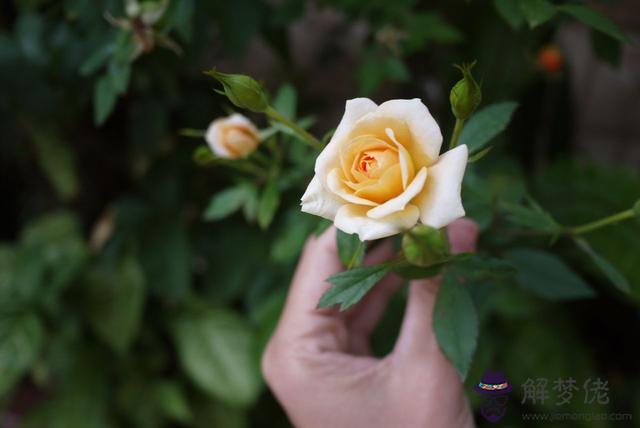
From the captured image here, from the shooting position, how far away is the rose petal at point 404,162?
380mm

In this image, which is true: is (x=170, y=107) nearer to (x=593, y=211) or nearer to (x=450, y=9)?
(x=450, y=9)

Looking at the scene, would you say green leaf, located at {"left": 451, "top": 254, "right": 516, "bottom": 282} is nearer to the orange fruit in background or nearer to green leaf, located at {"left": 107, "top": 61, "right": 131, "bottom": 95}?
green leaf, located at {"left": 107, "top": 61, "right": 131, "bottom": 95}

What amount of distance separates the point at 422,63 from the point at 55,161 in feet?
2.65

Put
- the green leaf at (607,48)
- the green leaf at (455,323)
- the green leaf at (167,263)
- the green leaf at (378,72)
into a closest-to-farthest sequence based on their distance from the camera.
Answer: the green leaf at (455,323)
the green leaf at (607,48)
the green leaf at (378,72)
the green leaf at (167,263)

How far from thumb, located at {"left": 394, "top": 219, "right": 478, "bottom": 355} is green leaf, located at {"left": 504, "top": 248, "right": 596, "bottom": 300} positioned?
136mm

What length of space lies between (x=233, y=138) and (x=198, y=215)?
79 centimetres

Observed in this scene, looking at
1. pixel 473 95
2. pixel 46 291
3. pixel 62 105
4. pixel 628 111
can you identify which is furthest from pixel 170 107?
pixel 628 111

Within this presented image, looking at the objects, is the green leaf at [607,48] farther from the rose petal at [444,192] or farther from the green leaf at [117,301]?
the green leaf at [117,301]

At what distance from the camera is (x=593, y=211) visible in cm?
114

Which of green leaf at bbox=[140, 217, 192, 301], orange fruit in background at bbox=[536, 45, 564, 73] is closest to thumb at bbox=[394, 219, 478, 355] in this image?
green leaf at bbox=[140, 217, 192, 301]

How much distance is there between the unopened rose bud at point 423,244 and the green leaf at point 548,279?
35 cm

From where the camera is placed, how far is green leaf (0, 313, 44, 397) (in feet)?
4.07

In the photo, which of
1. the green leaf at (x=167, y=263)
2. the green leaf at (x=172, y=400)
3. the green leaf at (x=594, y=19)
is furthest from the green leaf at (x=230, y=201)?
the green leaf at (x=172, y=400)
